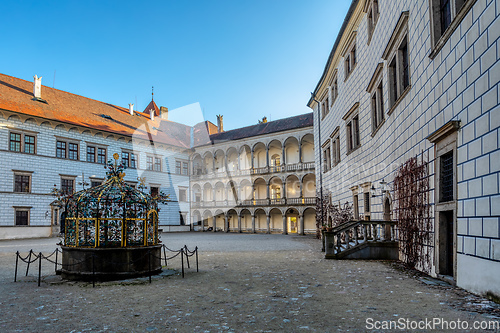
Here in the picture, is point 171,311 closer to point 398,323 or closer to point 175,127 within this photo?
point 398,323

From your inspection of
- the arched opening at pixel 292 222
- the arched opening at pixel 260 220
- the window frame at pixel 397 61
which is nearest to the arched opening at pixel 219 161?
the arched opening at pixel 260 220

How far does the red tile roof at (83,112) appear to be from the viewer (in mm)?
32875

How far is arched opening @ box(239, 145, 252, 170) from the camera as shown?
1833 inches

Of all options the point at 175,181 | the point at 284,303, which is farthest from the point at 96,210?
the point at 175,181

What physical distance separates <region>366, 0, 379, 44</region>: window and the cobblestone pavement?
30.6ft

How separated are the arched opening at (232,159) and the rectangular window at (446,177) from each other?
1534 inches

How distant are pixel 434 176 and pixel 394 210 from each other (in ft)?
12.3

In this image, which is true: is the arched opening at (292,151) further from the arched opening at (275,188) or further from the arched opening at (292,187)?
the arched opening at (275,188)

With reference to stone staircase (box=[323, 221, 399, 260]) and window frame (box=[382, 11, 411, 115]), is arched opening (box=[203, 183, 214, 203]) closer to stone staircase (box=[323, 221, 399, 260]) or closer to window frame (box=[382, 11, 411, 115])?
stone staircase (box=[323, 221, 399, 260])

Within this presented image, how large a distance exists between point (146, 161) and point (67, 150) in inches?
352

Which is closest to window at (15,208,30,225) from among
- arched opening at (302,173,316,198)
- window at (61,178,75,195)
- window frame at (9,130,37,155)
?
window at (61,178,75,195)

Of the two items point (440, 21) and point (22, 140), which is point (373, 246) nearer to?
point (440, 21)

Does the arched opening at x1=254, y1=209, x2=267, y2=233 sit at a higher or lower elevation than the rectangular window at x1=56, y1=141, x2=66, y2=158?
lower

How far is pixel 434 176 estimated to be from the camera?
29.8ft
